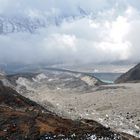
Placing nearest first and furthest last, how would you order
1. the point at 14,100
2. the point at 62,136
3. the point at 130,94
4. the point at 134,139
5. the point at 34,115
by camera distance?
the point at 62,136 < the point at 134,139 < the point at 34,115 < the point at 14,100 < the point at 130,94

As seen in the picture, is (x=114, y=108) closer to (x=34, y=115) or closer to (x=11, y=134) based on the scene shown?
(x=34, y=115)

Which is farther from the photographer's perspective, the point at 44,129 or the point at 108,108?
the point at 108,108

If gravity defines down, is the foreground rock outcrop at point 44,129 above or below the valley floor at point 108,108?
above

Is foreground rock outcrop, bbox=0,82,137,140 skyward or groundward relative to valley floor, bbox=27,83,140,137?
skyward

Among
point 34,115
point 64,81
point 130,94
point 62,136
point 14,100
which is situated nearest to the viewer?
point 62,136

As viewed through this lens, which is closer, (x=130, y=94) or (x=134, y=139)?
(x=134, y=139)

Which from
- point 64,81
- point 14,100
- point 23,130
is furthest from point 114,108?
point 64,81

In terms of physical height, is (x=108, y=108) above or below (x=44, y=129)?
below

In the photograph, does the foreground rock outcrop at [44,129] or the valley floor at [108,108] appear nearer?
the foreground rock outcrop at [44,129]

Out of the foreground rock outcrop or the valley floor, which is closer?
the foreground rock outcrop
